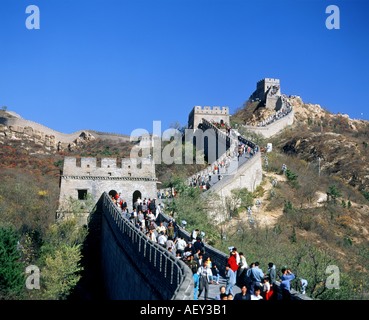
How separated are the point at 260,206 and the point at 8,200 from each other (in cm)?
1807

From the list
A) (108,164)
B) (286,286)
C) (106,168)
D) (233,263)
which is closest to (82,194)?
(106,168)

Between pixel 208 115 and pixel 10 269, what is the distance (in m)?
33.8

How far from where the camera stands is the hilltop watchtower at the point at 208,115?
58000mm

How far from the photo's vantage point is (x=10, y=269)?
90.0 ft

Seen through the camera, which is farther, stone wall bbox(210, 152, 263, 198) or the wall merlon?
stone wall bbox(210, 152, 263, 198)

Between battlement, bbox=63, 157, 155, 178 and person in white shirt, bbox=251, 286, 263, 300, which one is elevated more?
battlement, bbox=63, 157, 155, 178

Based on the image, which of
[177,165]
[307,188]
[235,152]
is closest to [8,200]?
[177,165]

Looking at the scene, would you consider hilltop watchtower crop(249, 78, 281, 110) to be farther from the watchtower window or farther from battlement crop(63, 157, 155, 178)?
the watchtower window

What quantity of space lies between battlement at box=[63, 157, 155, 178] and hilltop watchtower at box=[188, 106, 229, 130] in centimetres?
2332

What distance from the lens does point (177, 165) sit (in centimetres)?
4997

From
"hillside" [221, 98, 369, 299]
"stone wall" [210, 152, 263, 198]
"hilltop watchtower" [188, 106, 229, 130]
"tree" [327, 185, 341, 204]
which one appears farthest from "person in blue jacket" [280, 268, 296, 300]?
"hilltop watchtower" [188, 106, 229, 130]

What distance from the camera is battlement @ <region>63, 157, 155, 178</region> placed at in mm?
33938

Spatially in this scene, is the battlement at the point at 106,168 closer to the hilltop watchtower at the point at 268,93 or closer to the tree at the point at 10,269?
the tree at the point at 10,269

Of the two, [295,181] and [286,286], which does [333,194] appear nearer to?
[295,181]
